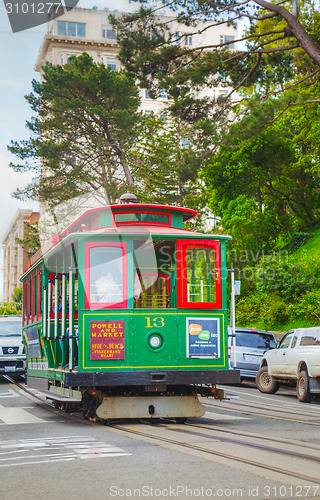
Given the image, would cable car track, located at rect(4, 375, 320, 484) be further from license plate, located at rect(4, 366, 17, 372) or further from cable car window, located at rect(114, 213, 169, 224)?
license plate, located at rect(4, 366, 17, 372)

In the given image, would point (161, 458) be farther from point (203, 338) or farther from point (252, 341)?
point (252, 341)

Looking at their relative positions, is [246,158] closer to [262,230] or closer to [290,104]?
[262,230]

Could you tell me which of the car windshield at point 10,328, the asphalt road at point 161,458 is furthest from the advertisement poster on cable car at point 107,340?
the car windshield at point 10,328

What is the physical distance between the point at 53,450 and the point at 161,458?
1561 millimetres

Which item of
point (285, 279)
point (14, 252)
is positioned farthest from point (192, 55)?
point (14, 252)

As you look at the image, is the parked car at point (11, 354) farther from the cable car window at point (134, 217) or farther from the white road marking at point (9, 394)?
the cable car window at point (134, 217)

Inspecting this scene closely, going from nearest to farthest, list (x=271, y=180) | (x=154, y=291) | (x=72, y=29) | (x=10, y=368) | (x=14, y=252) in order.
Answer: (x=154, y=291), (x=10, y=368), (x=271, y=180), (x=72, y=29), (x=14, y=252)

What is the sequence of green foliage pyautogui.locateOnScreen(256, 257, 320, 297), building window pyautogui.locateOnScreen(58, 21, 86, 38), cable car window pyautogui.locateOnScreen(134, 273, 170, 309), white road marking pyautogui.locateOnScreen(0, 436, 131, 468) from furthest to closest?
building window pyautogui.locateOnScreen(58, 21, 86, 38) → green foliage pyautogui.locateOnScreen(256, 257, 320, 297) → cable car window pyautogui.locateOnScreen(134, 273, 170, 309) → white road marking pyautogui.locateOnScreen(0, 436, 131, 468)

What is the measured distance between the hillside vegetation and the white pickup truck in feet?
20.4

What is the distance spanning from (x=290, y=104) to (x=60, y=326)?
1524cm

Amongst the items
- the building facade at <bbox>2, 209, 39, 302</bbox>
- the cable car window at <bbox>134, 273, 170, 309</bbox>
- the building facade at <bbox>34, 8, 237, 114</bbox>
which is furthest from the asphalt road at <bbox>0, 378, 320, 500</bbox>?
the building facade at <bbox>2, 209, 39, 302</bbox>

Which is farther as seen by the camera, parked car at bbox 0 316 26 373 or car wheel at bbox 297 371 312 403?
parked car at bbox 0 316 26 373

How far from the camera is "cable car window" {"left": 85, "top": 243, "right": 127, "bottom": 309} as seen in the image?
12125 millimetres

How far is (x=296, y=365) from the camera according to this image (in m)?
18.8
